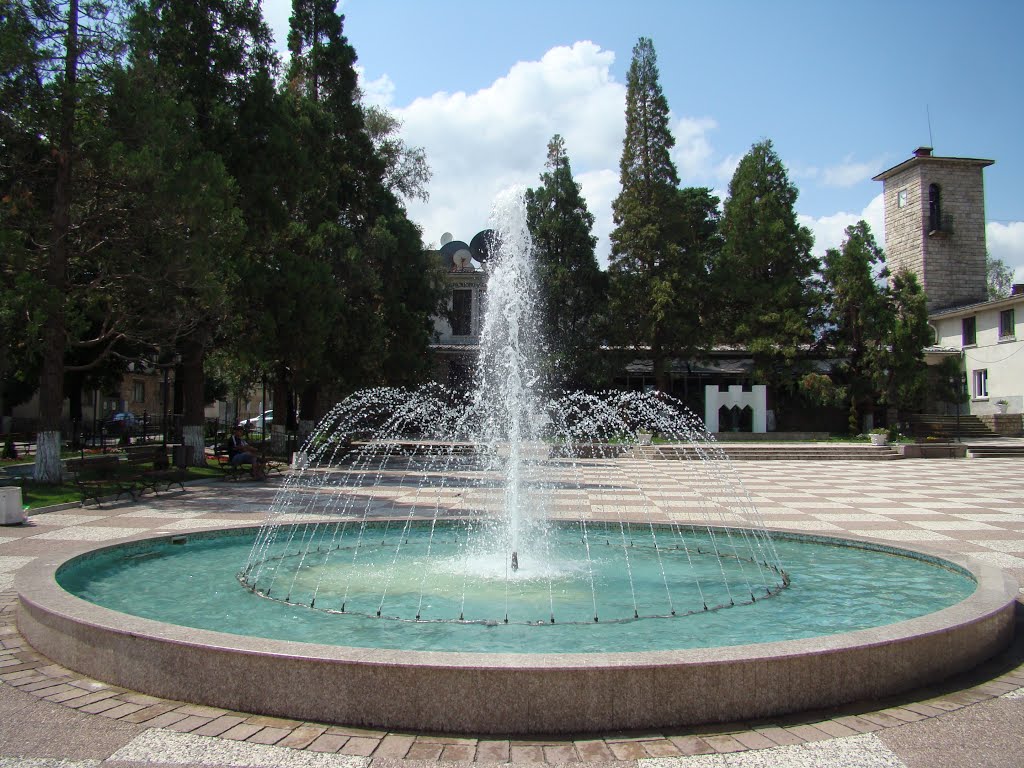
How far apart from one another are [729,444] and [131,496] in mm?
22793

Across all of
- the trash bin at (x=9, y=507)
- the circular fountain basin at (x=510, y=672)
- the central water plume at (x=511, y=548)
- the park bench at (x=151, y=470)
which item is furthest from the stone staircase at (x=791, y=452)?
the circular fountain basin at (x=510, y=672)

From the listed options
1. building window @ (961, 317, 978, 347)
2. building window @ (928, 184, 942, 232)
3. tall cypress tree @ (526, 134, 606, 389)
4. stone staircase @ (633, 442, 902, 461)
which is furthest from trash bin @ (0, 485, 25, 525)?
building window @ (928, 184, 942, 232)

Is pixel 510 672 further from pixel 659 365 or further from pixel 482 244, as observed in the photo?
pixel 482 244

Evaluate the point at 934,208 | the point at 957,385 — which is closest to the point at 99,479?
the point at 957,385

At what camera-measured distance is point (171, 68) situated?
16.8 metres

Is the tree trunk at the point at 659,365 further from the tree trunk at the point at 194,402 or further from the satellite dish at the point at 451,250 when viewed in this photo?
the tree trunk at the point at 194,402

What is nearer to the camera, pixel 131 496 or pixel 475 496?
pixel 131 496

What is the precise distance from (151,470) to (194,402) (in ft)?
9.63

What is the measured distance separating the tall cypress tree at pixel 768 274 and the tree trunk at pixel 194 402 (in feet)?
78.7

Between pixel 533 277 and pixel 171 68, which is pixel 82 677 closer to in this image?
pixel 171 68

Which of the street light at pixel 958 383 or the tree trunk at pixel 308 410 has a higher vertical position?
the street light at pixel 958 383

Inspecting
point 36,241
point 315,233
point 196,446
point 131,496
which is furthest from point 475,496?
point 315,233

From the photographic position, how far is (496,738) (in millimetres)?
3447

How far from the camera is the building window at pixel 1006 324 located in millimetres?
36812
